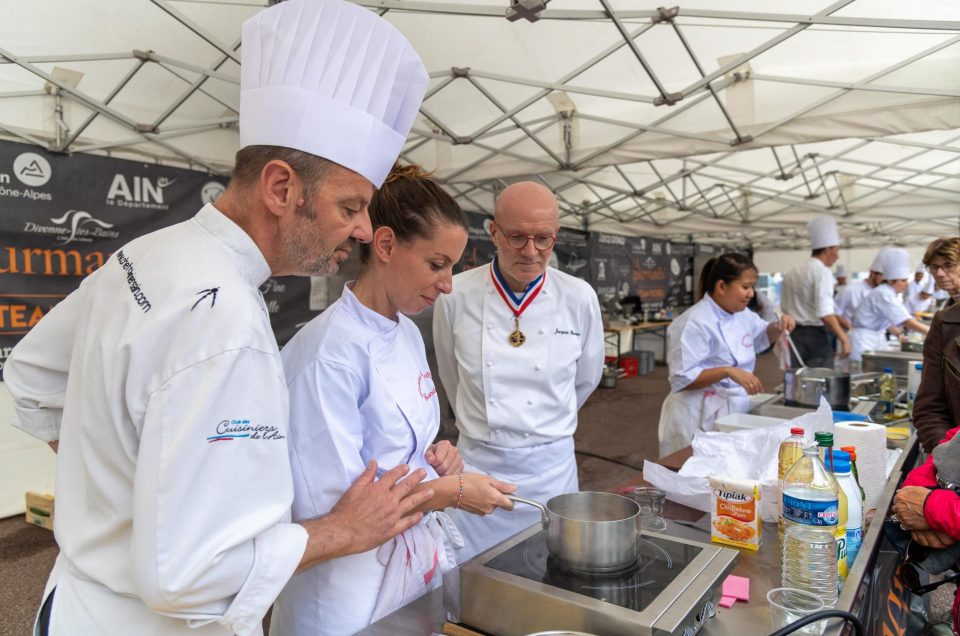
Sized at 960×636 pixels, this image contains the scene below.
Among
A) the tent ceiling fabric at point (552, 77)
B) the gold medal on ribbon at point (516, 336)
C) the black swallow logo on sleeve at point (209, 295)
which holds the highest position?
the tent ceiling fabric at point (552, 77)

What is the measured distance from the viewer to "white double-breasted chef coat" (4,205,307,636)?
26.2 inches

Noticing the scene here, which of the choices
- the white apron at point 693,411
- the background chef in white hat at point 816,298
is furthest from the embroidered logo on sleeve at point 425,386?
the background chef in white hat at point 816,298

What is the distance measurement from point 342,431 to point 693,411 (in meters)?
2.15

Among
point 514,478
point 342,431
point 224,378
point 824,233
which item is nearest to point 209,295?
point 224,378

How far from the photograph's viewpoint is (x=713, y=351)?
279cm

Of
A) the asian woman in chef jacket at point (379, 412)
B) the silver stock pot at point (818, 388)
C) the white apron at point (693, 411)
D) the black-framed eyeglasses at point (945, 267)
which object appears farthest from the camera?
the black-framed eyeglasses at point (945, 267)

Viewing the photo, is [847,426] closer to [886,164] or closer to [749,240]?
[886,164]

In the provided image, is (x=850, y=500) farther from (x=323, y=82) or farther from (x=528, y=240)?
(x=323, y=82)

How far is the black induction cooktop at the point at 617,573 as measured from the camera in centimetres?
87

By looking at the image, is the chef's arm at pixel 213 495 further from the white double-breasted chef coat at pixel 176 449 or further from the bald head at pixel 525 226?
the bald head at pixel 525 226

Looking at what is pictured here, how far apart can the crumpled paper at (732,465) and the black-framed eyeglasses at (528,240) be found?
69 centimetres

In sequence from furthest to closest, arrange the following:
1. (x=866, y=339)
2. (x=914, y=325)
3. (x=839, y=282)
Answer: (x=839, y=282) → (x=866, y=339) → (x=914, y=325)

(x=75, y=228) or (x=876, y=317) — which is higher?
(x=75, y=228)

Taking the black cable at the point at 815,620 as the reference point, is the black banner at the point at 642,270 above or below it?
above
